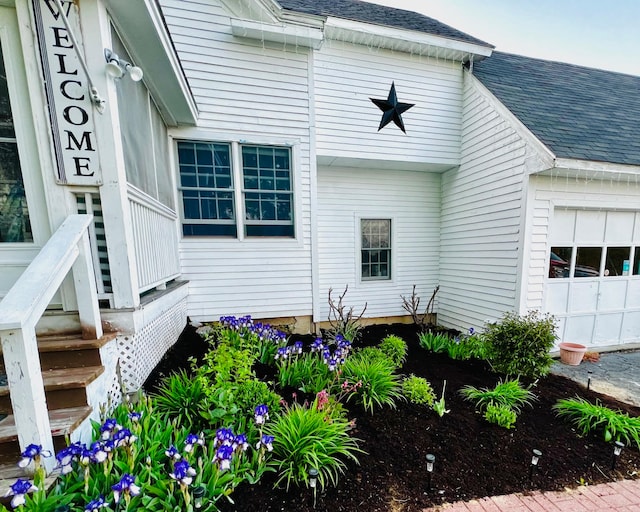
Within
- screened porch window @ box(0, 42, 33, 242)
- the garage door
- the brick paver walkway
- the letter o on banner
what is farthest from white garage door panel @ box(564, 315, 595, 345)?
screened porch window @ box(0, 42, 33, 242)

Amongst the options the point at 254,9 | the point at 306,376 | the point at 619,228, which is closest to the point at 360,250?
the point at 306,376

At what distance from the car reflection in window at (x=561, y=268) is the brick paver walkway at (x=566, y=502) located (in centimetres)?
343

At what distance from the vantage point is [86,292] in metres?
1.97

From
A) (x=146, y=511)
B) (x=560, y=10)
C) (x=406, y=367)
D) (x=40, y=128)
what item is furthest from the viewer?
(x=560, y=10)

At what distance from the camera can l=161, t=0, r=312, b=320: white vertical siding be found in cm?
410

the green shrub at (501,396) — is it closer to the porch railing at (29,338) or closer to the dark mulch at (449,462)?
the dark mulch at (449,462)

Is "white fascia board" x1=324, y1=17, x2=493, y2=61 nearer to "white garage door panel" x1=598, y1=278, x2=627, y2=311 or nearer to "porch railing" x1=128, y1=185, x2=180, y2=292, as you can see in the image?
"porch railing" x1=128, y1=185, x2=180, y2=292

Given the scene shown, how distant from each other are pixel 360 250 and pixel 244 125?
3328mm

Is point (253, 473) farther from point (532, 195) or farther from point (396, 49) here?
point (396, 49)

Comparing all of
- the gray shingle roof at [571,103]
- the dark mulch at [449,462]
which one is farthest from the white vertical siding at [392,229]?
the dark mulch at [449,462]

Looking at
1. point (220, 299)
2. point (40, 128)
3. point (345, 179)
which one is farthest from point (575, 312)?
point (40, 128)

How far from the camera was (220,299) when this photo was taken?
14.8ft

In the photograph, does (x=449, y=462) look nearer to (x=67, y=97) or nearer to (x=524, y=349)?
(x=524, y=349)

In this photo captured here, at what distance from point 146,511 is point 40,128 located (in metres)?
2.59
